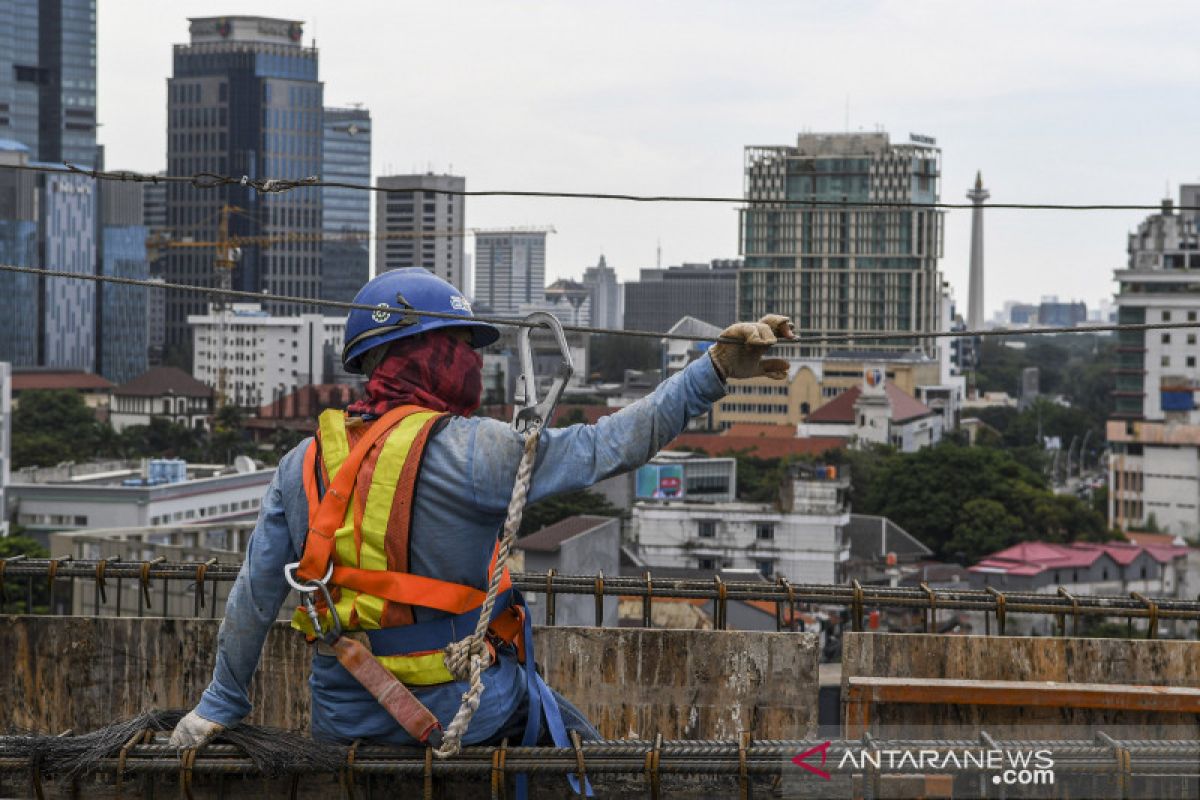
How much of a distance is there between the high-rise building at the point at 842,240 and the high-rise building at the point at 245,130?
166 ft

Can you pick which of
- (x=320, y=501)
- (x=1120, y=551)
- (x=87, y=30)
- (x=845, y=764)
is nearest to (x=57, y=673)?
(x=320, y=501)

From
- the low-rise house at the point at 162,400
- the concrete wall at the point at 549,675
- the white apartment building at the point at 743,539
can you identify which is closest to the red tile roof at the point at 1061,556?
the white apartment building at the point at 743,539

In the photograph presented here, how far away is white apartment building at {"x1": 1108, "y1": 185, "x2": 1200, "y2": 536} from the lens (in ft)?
278

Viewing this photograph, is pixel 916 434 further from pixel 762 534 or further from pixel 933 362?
pixel 762 534

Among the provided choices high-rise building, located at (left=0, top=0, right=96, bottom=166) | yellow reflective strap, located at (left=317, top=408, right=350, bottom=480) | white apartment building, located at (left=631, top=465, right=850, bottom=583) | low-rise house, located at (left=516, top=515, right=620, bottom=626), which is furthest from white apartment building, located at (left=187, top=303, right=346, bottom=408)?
yellow reflective strap, located at (left=317, top=408, right=350, bottom=480)

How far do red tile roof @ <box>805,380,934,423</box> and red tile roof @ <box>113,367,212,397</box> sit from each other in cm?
4368

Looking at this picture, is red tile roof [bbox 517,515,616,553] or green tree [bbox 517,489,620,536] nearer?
red tile roof [bbox 517,515,616,553]

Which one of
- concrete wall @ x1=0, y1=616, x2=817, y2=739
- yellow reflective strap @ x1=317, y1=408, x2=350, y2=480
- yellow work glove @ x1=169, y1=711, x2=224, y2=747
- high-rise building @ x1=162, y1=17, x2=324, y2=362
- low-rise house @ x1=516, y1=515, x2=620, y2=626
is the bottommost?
low-rise house @ x1=516, y1=515, x2=620, y2=626

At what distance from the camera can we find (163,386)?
12781 centimetres

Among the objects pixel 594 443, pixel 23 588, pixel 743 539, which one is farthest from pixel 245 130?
pixel 594 443

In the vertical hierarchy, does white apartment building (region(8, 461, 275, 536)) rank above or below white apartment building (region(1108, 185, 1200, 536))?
below

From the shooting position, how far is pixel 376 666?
5316 millimetres

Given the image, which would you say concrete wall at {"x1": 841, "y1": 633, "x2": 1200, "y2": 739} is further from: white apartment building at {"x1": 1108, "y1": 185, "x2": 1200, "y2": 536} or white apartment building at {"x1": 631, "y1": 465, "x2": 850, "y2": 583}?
white apartment building at {"x1": 1108, "y1": 185, "x2": 1200, "y2": 536}

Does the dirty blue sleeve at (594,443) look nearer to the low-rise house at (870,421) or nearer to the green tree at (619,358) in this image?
the low-rise house at (870,421)
